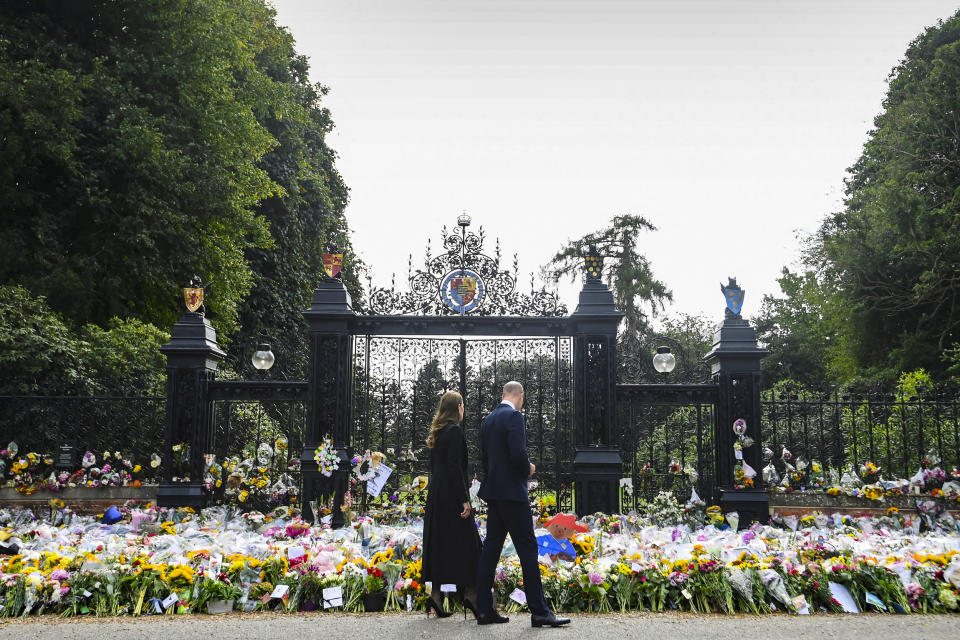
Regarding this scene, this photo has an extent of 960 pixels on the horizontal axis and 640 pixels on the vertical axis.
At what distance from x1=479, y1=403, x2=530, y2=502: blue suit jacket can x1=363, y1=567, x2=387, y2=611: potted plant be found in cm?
127

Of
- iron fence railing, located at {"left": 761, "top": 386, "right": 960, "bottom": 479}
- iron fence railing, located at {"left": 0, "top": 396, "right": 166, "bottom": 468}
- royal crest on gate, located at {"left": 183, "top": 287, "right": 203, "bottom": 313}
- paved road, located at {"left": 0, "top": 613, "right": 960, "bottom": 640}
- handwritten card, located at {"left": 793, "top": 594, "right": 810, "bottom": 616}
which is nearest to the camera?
paved road, located at {"left": 0, "top": 613, "right": 960, "bottom": 640}

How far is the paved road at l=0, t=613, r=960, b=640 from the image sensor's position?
15.7 ft

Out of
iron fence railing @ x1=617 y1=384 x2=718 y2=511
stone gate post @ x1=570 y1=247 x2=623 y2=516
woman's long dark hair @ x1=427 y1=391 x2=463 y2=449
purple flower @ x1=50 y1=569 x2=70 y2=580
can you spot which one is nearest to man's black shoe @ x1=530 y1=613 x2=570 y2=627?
woman's long dark hair @ x1=427 y1=391 x2=463 y2=449

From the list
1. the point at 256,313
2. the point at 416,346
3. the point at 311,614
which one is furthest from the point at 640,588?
the point at 256,313

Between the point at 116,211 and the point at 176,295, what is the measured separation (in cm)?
212

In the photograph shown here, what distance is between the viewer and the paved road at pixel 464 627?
479 centimetres

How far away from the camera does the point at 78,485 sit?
934cm

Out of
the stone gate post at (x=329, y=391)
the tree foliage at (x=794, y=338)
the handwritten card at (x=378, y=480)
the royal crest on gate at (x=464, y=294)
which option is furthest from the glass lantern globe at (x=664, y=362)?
the tree foliage at (x=794, y=338)

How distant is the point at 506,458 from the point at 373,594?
158 cm

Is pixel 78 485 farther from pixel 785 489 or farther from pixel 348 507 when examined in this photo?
pixel 785 489

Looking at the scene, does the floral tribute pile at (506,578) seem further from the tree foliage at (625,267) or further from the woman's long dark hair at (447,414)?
the tree foliage at (625,267)

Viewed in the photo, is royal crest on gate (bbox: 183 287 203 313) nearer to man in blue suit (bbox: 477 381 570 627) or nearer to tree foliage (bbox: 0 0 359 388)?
tree foliage (bbox: 0 0 359 388)

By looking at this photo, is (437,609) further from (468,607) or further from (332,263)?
(332,263)

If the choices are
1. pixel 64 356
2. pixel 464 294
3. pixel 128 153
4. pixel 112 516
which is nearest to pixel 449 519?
pixel 464 294
